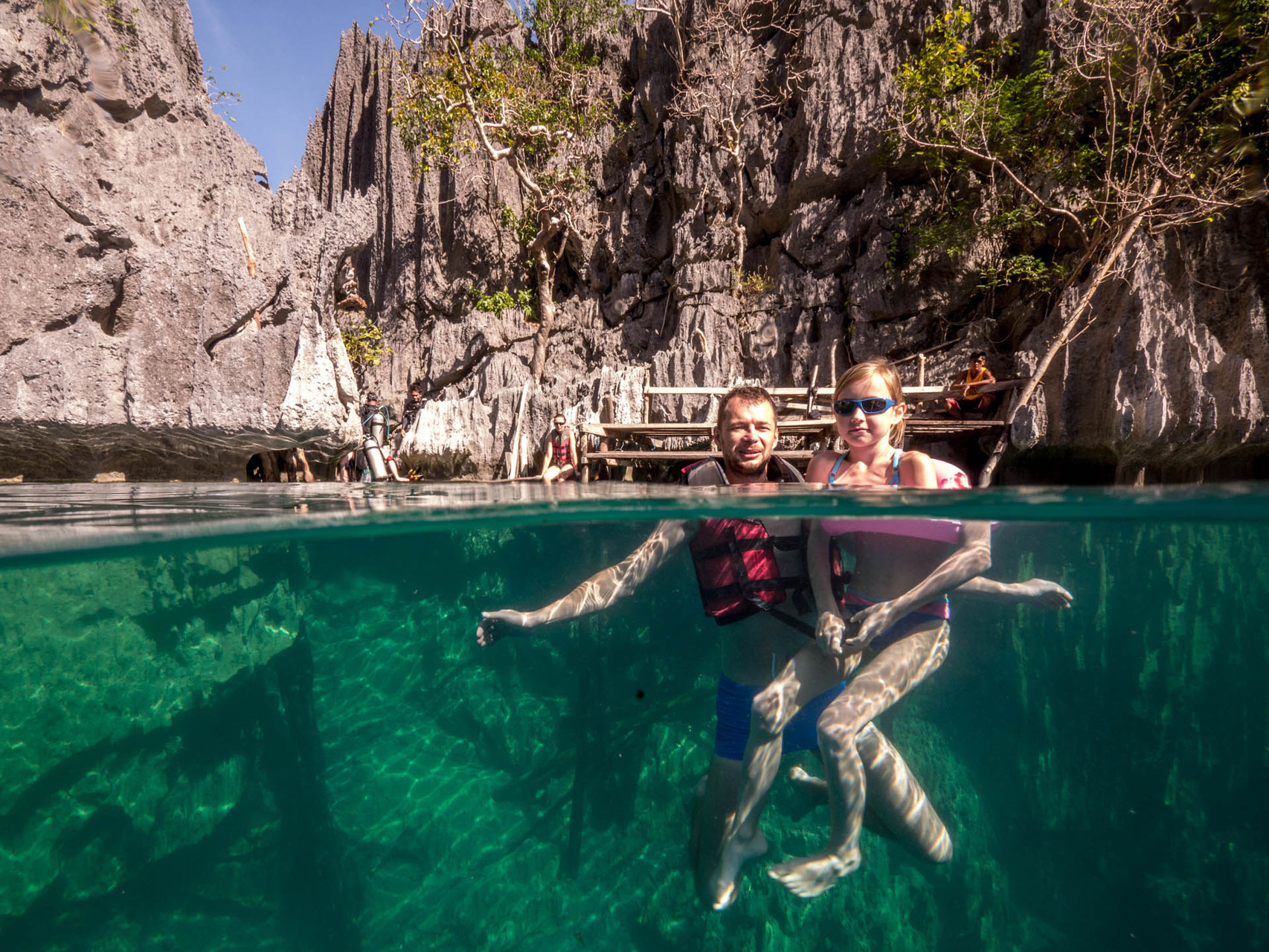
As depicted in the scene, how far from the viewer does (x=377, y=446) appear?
1084 cm

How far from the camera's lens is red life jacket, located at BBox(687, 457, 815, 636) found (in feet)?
12.4

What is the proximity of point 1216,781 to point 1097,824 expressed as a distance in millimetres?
3898

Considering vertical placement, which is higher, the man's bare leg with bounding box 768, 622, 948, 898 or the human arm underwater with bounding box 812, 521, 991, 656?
the human arm underwater with bounding box 812, 521, 991, 656

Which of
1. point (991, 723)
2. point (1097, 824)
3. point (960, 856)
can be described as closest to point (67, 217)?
point (960, 856)

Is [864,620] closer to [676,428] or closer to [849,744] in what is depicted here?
[849,744]

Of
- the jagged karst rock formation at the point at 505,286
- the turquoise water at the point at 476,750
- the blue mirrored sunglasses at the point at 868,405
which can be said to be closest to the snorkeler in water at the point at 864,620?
the blue mirrored sunglasses at the point at 868,405

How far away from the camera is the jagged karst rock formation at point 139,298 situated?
19.4 ft

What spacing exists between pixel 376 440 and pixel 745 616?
32.3ft

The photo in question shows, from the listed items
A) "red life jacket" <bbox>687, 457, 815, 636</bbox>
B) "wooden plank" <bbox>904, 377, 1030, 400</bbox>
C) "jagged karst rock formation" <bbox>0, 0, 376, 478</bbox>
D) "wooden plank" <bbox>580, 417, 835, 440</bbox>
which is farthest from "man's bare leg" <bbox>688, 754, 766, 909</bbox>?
"wooden plank" <bbox>904, 377, 1030, 400</bbox>

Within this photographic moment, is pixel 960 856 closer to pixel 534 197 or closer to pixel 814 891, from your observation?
pixel 814 891

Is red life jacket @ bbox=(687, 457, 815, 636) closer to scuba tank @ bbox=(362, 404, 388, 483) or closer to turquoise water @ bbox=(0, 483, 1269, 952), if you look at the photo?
turquoise water @ bbox=(0, 483, 1269, 952)

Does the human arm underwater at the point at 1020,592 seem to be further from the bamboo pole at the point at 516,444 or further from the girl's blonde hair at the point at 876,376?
the bamboo pole at the point at 516,444

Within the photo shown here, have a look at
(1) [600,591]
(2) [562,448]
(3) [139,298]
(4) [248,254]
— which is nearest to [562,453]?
(2) [562,448]

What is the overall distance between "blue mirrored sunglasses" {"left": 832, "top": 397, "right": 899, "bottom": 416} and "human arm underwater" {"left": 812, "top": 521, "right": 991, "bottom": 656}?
3.16 ft
